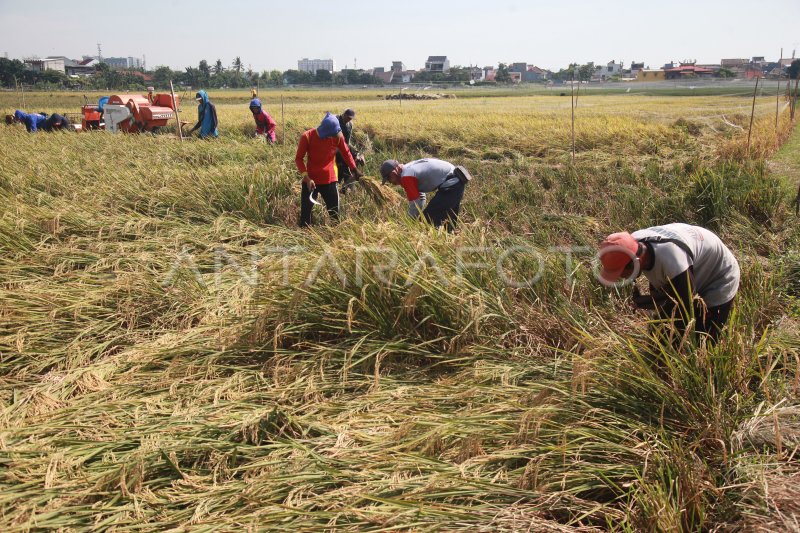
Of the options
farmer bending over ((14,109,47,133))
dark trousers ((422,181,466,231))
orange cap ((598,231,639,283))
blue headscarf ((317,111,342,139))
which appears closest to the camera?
orange cap ((598,231,639,283))

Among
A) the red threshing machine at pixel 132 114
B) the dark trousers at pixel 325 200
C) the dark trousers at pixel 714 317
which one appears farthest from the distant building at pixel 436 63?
the dark trousers at pixel 714 317

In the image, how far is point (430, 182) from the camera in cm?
507

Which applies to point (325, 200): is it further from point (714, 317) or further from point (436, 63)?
point (436, 63)

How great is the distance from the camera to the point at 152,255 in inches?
193

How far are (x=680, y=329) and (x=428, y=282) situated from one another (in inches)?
51.4

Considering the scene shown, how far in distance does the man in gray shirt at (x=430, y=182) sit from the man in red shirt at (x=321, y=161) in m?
1.16

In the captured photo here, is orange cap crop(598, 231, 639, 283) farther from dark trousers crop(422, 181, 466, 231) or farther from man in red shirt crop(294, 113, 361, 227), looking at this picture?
man in red shirt crop(294, 113, 361, 227)

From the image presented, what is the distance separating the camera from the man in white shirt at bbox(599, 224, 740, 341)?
2521 mm

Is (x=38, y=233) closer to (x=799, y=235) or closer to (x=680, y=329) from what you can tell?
(x=680, y=329)

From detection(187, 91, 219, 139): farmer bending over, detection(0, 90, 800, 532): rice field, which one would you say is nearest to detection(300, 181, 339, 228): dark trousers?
detection(0, 90, 800, 532): rice field

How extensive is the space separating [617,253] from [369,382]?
1.33 metres

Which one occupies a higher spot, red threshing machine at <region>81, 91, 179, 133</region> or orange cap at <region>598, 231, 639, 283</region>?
red threshing machine at <region>81, 91, 179, 133</region>

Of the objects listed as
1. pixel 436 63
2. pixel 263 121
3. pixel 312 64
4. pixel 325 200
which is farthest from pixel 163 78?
pixel 312 64

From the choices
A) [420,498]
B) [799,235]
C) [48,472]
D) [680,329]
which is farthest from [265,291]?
[799,235]
